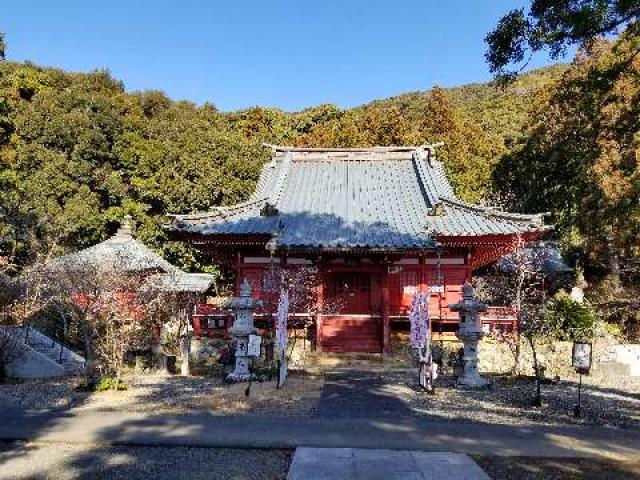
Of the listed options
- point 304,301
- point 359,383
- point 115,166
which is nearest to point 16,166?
point 115,166

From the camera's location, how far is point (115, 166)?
33312mm

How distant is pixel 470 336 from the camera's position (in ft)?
42.7

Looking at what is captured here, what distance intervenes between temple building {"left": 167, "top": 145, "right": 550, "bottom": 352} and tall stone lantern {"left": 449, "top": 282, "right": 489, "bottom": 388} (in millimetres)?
3595

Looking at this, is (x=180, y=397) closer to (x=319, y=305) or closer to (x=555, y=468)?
(x=555, y=468)

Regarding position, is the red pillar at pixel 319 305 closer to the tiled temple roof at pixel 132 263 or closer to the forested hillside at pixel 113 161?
the tiled temple roof at pixel 132 263

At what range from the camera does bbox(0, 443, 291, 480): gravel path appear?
6.34 m

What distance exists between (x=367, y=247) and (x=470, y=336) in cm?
471

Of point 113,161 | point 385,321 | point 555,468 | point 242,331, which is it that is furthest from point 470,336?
point 113,161

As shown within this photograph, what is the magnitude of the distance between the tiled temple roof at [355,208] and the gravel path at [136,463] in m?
Answer: 10.1

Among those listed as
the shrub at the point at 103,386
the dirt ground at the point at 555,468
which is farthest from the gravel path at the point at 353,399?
the dirt ground at the point at 555,468

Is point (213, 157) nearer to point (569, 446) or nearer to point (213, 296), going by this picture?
point (213, 296)

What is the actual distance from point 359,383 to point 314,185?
1102 centimetres

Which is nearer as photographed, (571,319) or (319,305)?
(319,305)

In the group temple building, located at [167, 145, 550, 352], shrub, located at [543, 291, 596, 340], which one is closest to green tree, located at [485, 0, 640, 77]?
temple building, located at [167, 145, 550, 352]
